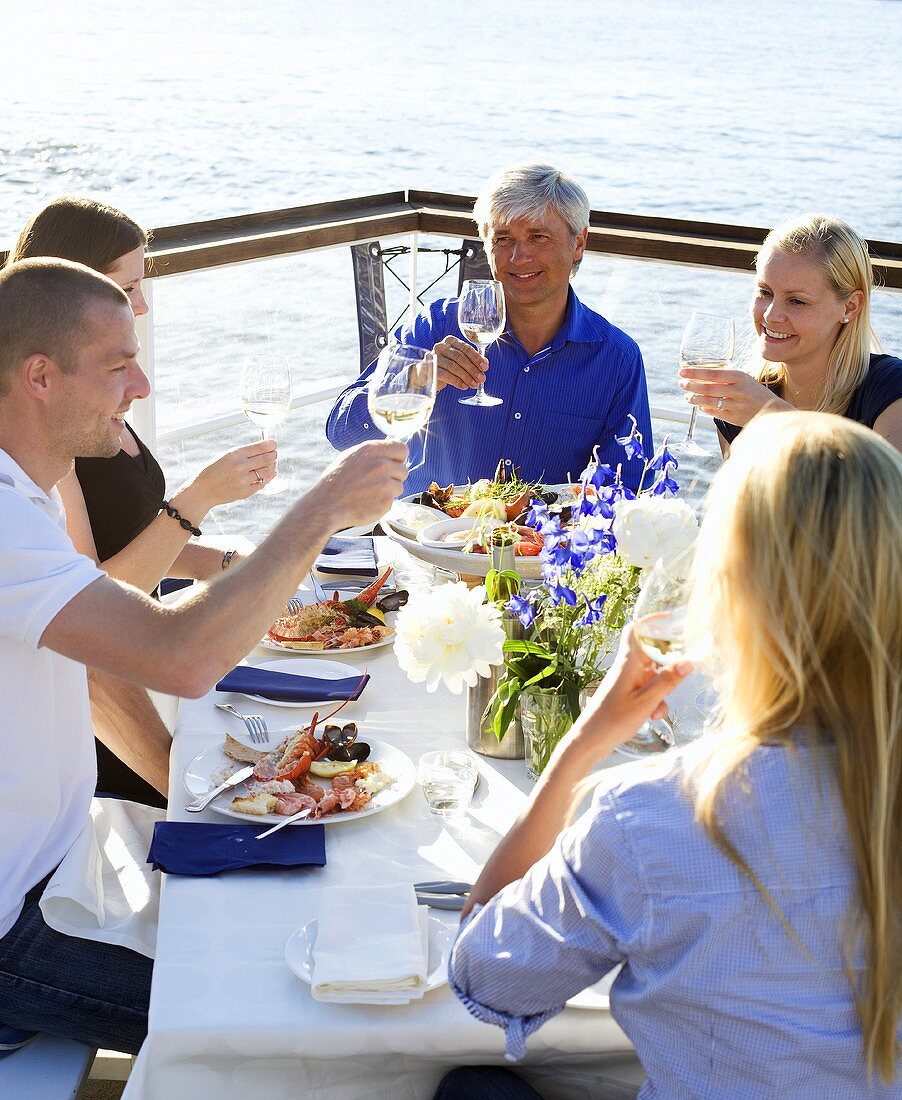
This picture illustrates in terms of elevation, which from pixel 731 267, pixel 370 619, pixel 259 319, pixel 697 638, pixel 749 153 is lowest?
pixel 749 153

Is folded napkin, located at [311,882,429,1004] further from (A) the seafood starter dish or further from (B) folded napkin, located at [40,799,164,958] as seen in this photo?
(B) folded napkin, located at [40,799,164,958]

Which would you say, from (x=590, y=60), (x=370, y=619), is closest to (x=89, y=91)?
(x=590, y=60)

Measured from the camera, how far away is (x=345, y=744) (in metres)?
1.72

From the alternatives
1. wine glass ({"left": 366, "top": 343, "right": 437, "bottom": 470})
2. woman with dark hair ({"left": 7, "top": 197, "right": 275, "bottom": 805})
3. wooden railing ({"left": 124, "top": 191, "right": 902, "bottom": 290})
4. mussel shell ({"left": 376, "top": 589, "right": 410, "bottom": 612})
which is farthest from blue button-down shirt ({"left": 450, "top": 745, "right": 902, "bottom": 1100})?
wooden railing ({"left": 124, "top": 191, "right": 902, "bottom": 290})

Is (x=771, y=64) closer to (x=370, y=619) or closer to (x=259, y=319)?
(x=259, y=319)

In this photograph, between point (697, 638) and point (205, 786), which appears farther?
point (205, 786)

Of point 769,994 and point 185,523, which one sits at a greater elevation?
point 769,994

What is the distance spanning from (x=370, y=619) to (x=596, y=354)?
4.36 feet

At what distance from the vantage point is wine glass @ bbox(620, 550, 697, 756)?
115 centimetres

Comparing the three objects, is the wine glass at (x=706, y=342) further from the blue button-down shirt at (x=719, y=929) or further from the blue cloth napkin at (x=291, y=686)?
the blue button-down shirt at (x=719, y=929)

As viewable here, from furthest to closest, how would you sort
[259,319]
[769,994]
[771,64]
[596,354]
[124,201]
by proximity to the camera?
[771,64] → [124,201] → [259,319] → [596,354] → [769,994]

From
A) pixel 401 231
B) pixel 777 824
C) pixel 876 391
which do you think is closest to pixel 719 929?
pixel 777 824

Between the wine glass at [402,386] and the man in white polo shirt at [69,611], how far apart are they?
0.13m

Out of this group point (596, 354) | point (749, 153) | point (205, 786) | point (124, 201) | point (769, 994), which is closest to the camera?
point (769, 994)
